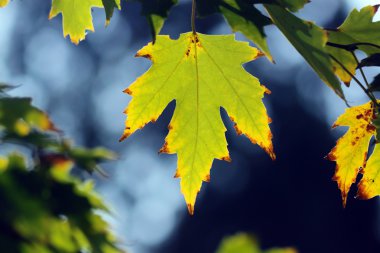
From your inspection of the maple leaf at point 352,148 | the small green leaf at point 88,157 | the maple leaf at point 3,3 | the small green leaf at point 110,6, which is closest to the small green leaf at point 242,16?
the small green leaf at point 110,6

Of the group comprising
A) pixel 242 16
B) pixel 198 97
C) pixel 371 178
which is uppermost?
pixel 242 16

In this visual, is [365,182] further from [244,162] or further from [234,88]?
[244,162]

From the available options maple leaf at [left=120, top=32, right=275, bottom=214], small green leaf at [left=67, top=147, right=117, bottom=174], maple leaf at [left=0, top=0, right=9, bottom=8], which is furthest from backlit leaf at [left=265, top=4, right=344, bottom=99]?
maple leaf at [left=0, top=0, right=9, bottom=8]

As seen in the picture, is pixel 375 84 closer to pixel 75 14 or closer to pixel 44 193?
pixel 75 14

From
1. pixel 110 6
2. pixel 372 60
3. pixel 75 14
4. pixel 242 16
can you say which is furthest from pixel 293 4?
pixel 75 14

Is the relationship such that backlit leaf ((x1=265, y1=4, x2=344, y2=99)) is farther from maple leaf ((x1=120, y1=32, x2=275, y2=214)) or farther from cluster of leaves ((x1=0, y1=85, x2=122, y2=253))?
cluster of leaves ((x1=0, y1=85, x2=122, y2=253))

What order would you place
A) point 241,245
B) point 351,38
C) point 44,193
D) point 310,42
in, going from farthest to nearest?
point 351,38, point 310,42, point 44,193, point 241,245
